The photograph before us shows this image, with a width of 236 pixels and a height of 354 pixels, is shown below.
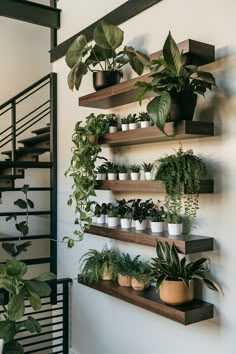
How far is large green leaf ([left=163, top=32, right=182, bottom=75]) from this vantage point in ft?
7.16

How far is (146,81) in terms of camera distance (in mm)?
2545

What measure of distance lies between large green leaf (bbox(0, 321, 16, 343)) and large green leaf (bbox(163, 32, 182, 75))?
2.27 meters

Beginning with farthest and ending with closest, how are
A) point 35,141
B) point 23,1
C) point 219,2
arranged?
point 35,141 < point 23,1 < point 219,2

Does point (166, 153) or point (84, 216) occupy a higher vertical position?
point (166, 153)

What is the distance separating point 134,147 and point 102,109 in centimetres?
58

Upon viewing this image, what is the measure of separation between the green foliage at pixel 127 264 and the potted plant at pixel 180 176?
562mm

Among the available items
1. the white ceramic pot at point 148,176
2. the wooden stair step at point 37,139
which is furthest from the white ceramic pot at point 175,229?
the wooden stair step at point 37,139

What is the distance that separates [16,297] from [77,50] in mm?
2032

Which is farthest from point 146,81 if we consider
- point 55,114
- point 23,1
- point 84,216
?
point 23,1

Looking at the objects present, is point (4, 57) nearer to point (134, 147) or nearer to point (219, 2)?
point (134, 147)

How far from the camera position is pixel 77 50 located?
3084 millimetres

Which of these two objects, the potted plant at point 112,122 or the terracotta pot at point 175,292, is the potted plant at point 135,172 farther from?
the terracotta pot at point 175,292

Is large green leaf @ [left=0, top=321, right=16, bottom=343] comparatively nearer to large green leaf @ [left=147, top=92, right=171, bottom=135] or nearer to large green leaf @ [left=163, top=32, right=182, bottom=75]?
large green leaf @ [left=147, top=92, right=171, bottom=135]

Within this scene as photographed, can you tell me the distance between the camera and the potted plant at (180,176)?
2.30 meters
